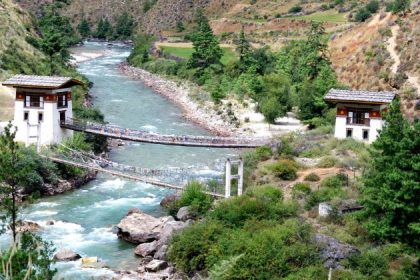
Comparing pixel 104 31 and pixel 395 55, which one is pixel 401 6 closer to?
pixel 395 55

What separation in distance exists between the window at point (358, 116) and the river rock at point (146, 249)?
1521 centimetres

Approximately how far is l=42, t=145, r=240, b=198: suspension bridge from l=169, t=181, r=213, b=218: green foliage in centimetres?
77

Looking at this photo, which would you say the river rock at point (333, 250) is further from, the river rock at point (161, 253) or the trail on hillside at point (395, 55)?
the trail on hillside at point (395, 55)

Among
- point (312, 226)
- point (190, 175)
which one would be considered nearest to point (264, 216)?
point (312, 226)

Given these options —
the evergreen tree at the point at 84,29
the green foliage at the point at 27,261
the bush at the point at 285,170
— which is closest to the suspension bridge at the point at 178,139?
the bush at the point at 285,170

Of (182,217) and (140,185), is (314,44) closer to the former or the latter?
(140,185)

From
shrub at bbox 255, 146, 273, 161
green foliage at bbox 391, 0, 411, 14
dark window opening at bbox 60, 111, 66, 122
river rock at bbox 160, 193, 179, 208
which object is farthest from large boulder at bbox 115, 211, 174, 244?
green foliage at bbox 391, 0, 411, 14

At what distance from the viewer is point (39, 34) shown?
82500mm

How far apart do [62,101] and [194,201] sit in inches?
570

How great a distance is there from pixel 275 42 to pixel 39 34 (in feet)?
92.4

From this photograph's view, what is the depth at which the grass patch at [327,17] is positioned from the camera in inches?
3737

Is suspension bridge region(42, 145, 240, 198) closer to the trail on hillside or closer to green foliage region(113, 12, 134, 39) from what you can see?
the trail on hillside

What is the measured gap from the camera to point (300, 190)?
33.1 meters

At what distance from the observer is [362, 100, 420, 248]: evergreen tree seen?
24641mm
